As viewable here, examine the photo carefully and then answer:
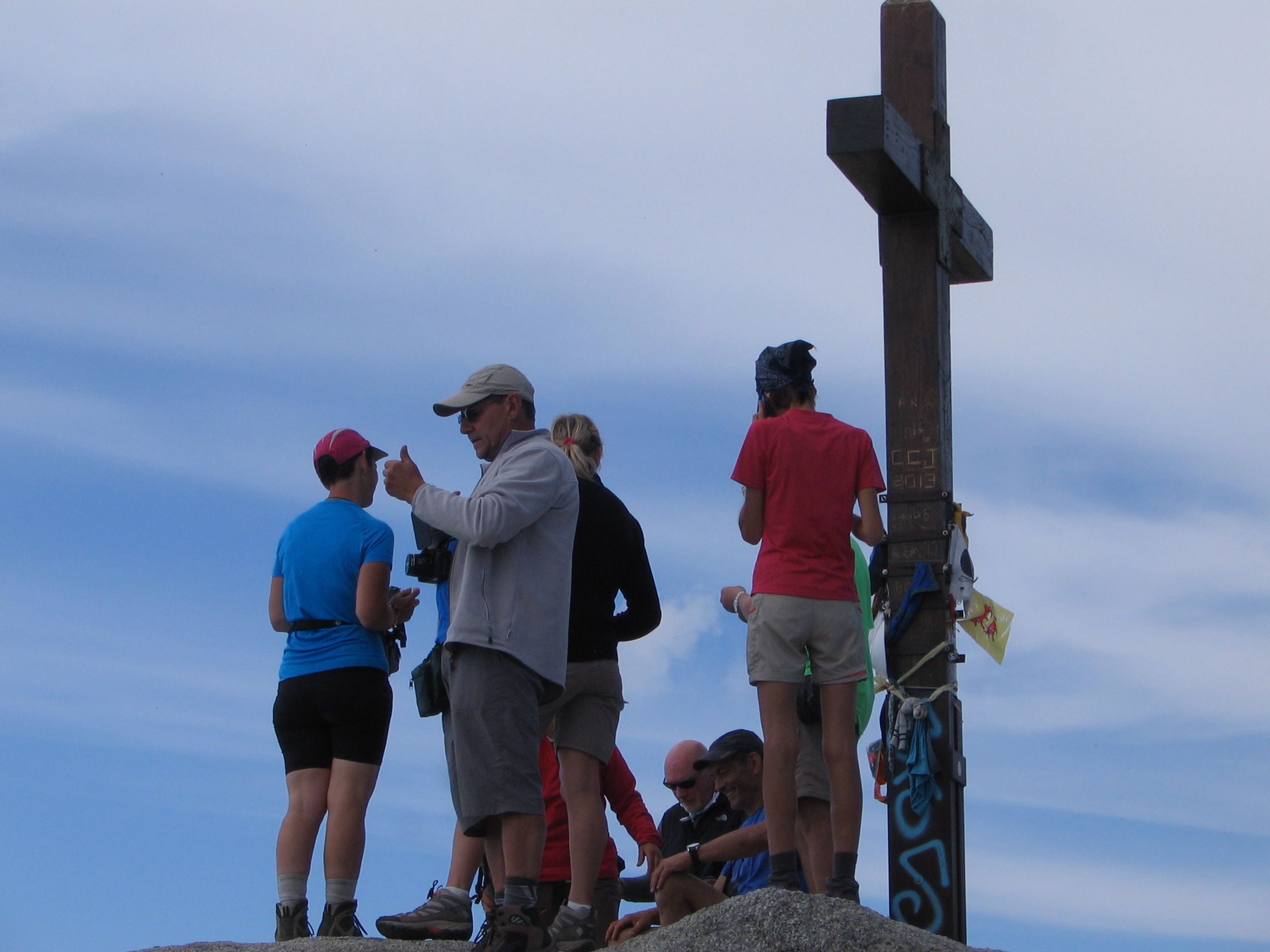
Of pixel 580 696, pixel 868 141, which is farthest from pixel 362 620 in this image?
pixel 868 141

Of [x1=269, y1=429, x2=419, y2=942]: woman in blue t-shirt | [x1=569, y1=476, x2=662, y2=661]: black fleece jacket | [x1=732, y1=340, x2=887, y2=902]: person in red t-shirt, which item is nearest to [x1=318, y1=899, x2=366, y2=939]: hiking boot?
[x1=269, y1=429, x2=419, y2=942]: woman in blue t-shirt

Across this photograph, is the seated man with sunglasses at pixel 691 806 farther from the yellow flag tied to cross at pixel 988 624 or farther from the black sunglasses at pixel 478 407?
the black sunglasses at pixel 478 407

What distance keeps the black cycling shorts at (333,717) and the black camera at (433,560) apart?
0.50m

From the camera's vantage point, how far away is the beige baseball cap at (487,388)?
4.71m

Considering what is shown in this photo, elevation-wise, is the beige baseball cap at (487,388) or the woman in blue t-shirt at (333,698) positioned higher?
the beige baseball cap at (487,388)

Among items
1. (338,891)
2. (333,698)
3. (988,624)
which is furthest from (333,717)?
(988,624)

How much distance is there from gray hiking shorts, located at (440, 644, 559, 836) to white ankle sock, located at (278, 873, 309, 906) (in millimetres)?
903

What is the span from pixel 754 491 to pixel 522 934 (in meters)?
1.64

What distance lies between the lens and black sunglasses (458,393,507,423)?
15.6 feet

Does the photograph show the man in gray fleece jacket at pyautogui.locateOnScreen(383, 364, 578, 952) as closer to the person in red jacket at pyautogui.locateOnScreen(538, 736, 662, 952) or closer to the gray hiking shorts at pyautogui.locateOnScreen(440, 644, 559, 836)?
the gray hiking shorts at pyautogui.locateOnScreen(440, 644, 559, 836)

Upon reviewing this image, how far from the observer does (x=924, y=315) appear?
6348mm

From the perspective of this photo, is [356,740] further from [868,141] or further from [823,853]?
[868,141]

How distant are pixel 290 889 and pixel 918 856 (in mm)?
2461

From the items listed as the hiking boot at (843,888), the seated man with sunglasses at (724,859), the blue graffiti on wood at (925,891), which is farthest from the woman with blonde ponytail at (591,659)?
the blue graffiti on wood at (925,891)
